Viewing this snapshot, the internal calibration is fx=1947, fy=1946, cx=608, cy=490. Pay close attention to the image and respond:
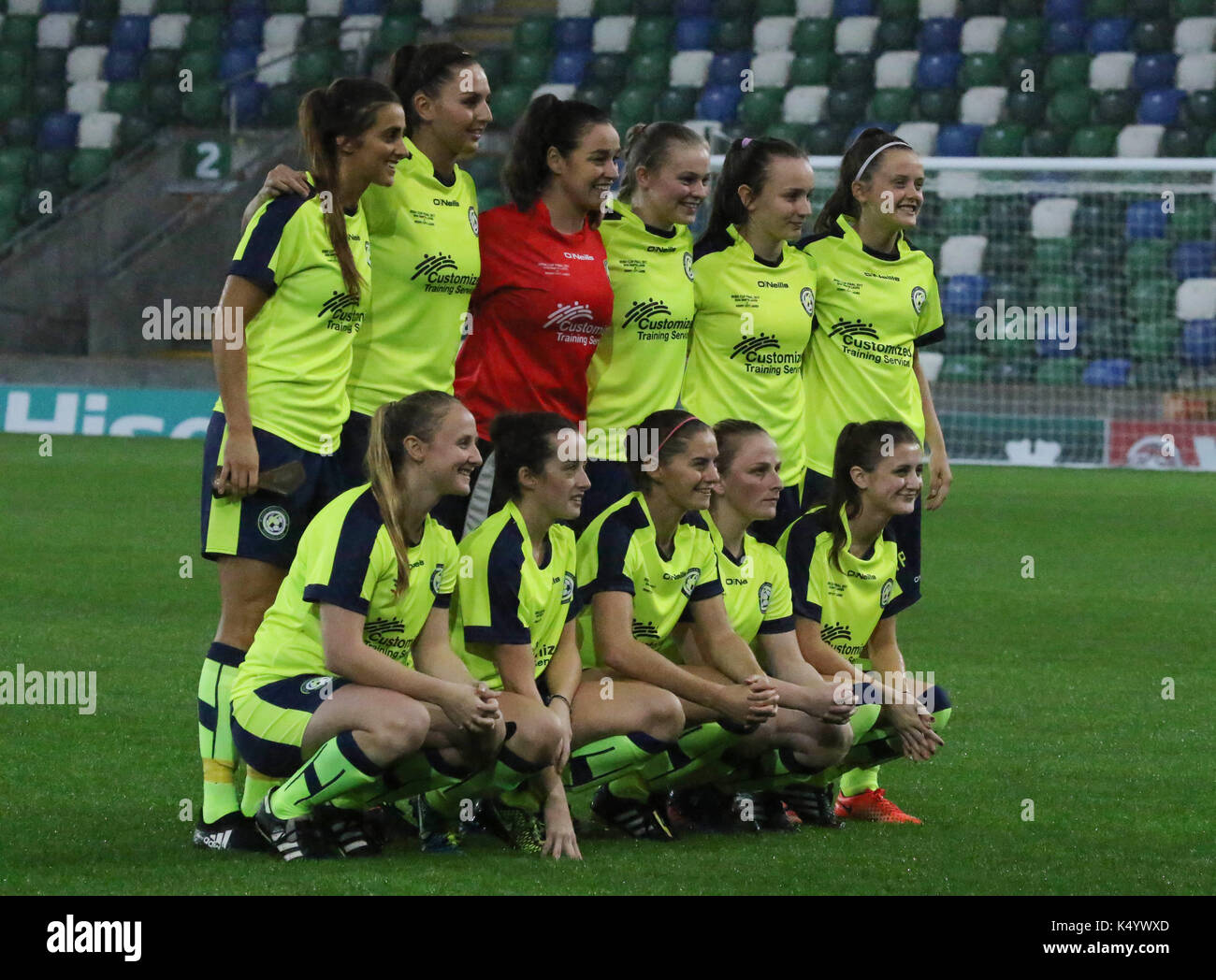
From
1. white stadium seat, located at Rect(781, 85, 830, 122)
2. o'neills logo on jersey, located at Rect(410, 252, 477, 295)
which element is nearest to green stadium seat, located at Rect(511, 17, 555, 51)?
white stadium seat, located at Rect(781, 85, 830, 122)

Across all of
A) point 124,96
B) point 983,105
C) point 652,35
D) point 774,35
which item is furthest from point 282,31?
point 983,105

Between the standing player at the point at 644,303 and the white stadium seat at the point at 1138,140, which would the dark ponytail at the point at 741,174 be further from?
the white stadium seat at the point at 1138,140

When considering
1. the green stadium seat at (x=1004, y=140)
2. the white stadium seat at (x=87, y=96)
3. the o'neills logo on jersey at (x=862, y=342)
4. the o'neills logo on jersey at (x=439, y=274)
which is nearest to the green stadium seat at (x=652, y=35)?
the green stadium seat at (x=1004, y=140)

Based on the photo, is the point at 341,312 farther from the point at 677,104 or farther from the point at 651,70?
the point at 651,70

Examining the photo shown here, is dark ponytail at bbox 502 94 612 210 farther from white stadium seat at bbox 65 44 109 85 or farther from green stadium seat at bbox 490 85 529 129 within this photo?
white stadium seat at bbox 65 44 109 85

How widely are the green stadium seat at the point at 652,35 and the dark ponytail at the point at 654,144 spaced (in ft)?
52.2

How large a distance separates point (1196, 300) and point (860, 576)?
42.8 feet

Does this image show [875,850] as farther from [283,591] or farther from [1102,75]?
[1102,75]

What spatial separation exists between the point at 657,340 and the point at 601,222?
0.36 meters

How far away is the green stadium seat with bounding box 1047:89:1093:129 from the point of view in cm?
1864

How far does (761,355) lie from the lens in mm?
5168

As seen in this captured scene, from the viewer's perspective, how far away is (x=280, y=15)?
21828mm

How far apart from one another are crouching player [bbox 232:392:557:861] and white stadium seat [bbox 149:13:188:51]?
18.6 metres
